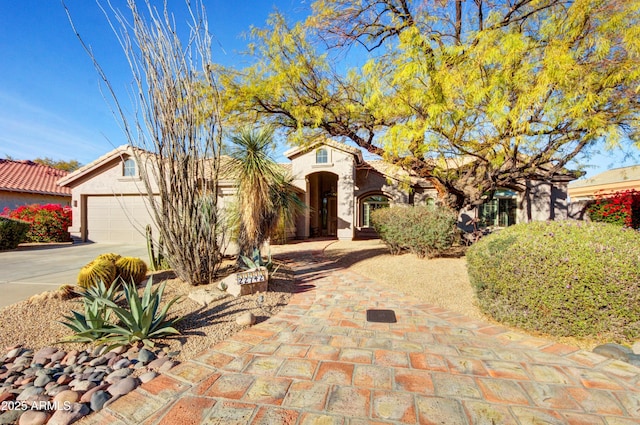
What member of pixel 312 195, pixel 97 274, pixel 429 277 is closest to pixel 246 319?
pixel 97 274

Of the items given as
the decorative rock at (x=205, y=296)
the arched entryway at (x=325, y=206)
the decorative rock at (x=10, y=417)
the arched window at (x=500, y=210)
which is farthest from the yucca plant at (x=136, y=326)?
the arched window at (x=500, y=210)

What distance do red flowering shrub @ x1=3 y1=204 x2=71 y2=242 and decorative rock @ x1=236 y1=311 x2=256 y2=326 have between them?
52.3ft

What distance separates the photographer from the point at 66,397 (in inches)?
92.6

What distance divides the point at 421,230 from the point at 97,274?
7907 millimetres

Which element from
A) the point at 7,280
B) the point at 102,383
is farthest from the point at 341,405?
the point at 7,280

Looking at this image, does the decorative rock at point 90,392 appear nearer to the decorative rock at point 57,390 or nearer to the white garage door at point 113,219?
the decorative rock at point 57,390

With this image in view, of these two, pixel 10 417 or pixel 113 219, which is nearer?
pixel 10 417

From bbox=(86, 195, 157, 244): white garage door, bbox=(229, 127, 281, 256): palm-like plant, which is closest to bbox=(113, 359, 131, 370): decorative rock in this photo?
bbox=(229, 127, 281, 256): palm-like plant

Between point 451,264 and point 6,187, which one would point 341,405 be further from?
point 6,187

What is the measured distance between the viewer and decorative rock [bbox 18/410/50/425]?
82.1 inches

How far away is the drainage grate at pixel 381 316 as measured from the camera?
422cm

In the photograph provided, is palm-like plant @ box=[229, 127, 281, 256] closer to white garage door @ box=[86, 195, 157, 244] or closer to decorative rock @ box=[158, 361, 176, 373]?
decorative rock @ box=[158, 361, 176, 373]

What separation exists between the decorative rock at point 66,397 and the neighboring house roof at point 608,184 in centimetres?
2846

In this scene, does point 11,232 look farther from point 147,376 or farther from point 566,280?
point 566,280
